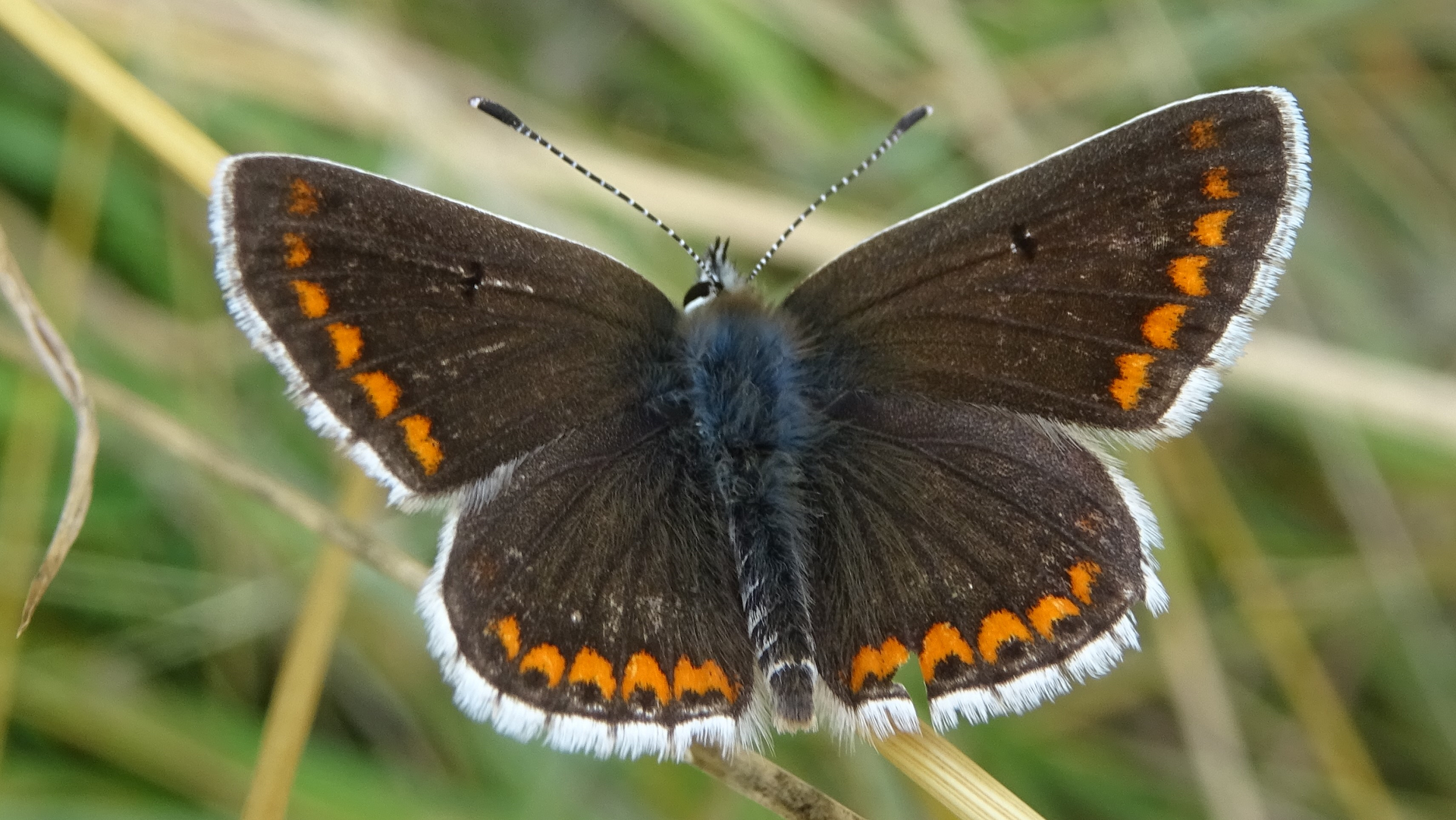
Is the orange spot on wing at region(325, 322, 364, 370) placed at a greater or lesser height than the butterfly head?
lesser

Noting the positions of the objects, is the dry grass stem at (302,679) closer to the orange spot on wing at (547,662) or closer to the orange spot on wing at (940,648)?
the orange spot on wing at (547,662)

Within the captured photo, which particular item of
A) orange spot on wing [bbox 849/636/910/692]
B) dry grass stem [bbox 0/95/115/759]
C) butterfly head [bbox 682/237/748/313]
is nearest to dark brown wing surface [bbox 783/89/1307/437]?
butterfly head [bbox 682/237/748/313]

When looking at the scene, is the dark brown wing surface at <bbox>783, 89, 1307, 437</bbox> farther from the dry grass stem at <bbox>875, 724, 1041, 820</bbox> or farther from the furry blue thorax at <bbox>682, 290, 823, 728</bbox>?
the dry grass stem at <bbox>875, 724, 1041, 820</bbox>

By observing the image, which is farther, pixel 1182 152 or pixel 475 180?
pixel 475 180

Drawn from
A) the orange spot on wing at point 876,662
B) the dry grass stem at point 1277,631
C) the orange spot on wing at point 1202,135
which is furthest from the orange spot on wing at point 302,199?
the dry grass stem at point 1277,631

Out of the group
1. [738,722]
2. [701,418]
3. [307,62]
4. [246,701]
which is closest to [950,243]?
[701,418]

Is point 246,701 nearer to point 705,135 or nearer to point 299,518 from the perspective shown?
point 299,518

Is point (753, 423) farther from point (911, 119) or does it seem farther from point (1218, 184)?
point (1218, 184)
